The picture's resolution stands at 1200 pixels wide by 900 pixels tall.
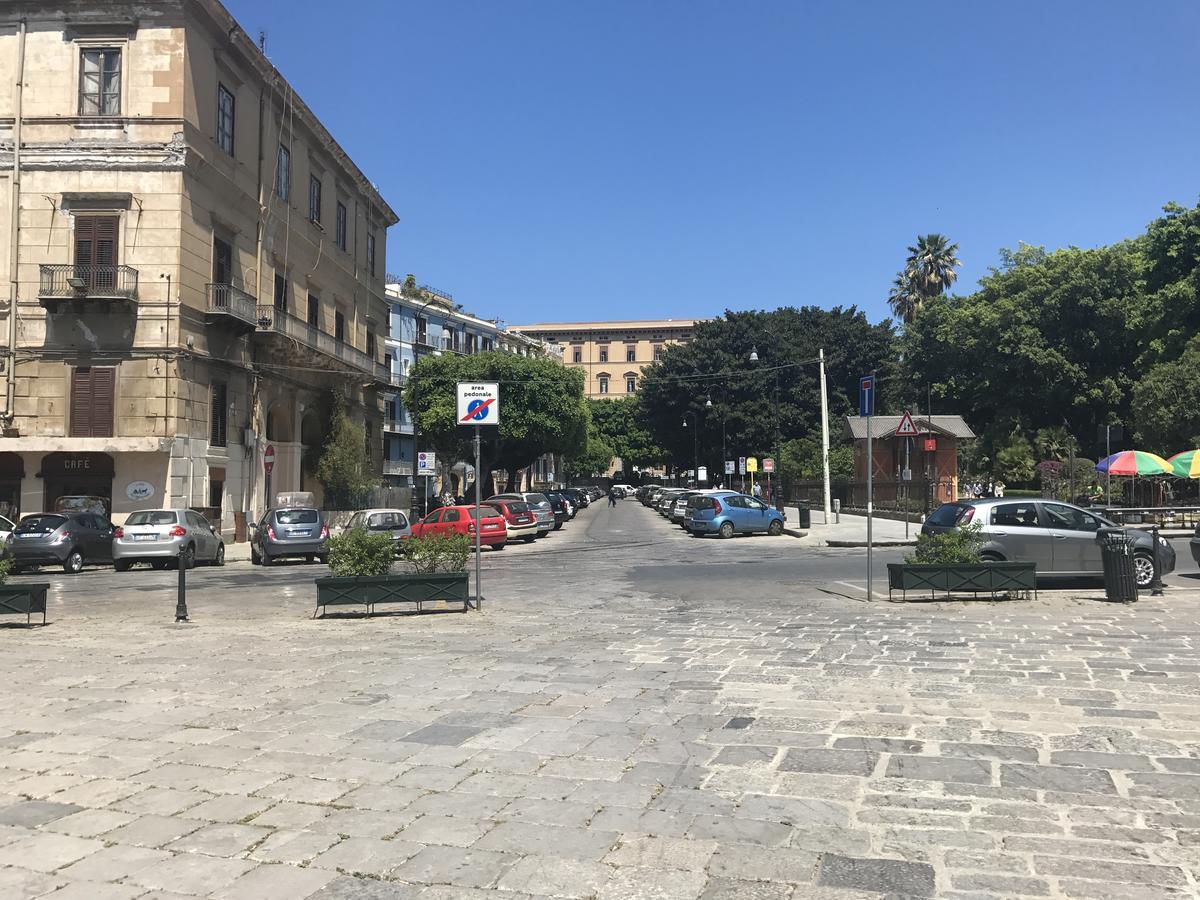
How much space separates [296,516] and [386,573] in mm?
11860

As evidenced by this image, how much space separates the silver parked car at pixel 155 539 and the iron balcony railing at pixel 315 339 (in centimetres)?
1100

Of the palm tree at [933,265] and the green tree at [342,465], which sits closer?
the green tree at [342,465]

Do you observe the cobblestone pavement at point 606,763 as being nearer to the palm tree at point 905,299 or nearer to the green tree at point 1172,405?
the green tree at point 1172,405

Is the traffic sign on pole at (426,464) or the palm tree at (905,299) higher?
the palm tree at (905,299)

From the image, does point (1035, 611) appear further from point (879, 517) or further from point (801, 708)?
point (879, 517)

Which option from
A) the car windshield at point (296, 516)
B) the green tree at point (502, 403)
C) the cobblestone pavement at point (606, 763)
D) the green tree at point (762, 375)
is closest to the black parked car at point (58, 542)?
the car windshield at point (296, 516)

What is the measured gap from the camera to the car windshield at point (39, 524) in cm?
2081

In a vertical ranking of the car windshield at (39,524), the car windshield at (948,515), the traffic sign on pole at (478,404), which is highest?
the traffic sign on pole at (478,404)

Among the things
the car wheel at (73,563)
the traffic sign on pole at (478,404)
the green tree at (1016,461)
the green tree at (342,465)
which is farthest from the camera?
the green tree at (1016,461)

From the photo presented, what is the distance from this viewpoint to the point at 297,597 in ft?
50.2

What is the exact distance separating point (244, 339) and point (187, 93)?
315 inches

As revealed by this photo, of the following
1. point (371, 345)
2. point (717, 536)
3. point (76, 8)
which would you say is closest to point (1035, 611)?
point (717, 536)

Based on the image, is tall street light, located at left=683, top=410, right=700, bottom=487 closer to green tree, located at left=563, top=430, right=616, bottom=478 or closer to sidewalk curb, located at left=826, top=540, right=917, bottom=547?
green tree, located at left=563, top=430, right=616, bottom=478

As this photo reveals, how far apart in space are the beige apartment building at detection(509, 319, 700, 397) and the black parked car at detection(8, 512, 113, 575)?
112 meters
